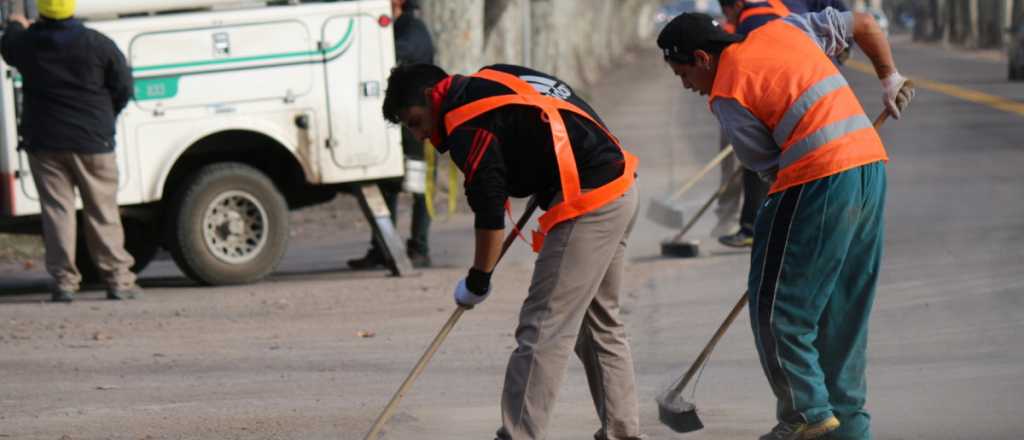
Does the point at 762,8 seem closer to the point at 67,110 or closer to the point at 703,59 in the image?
the point at 703,59

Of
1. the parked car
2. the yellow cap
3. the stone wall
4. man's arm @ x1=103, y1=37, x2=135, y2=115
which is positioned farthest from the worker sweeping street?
the parked car

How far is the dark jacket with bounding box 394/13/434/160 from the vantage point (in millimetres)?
11172

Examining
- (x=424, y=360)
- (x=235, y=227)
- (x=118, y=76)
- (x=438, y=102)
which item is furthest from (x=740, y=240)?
(x=438, y=102)

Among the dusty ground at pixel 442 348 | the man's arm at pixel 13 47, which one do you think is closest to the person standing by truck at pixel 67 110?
the man's arm at pixel 13 47

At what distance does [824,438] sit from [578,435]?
1.06 m

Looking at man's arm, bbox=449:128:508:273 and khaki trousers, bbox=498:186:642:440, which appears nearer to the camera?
man's arm, bbox=449:128:508:273

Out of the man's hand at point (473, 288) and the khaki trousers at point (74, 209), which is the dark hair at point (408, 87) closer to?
the man's hand at point (473, 288)

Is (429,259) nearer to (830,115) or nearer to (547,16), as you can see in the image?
(830,115)

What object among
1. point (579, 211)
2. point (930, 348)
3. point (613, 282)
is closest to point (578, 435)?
point (613, 282)

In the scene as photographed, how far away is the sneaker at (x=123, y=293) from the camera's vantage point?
33.7 ft

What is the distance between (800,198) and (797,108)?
0.94 ft

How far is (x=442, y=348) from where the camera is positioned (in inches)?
320

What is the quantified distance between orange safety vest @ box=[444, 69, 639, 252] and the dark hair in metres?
0.13

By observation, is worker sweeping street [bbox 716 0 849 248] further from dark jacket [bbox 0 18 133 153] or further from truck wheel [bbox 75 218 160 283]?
truck wheel [bbox 75 218 160 283]
